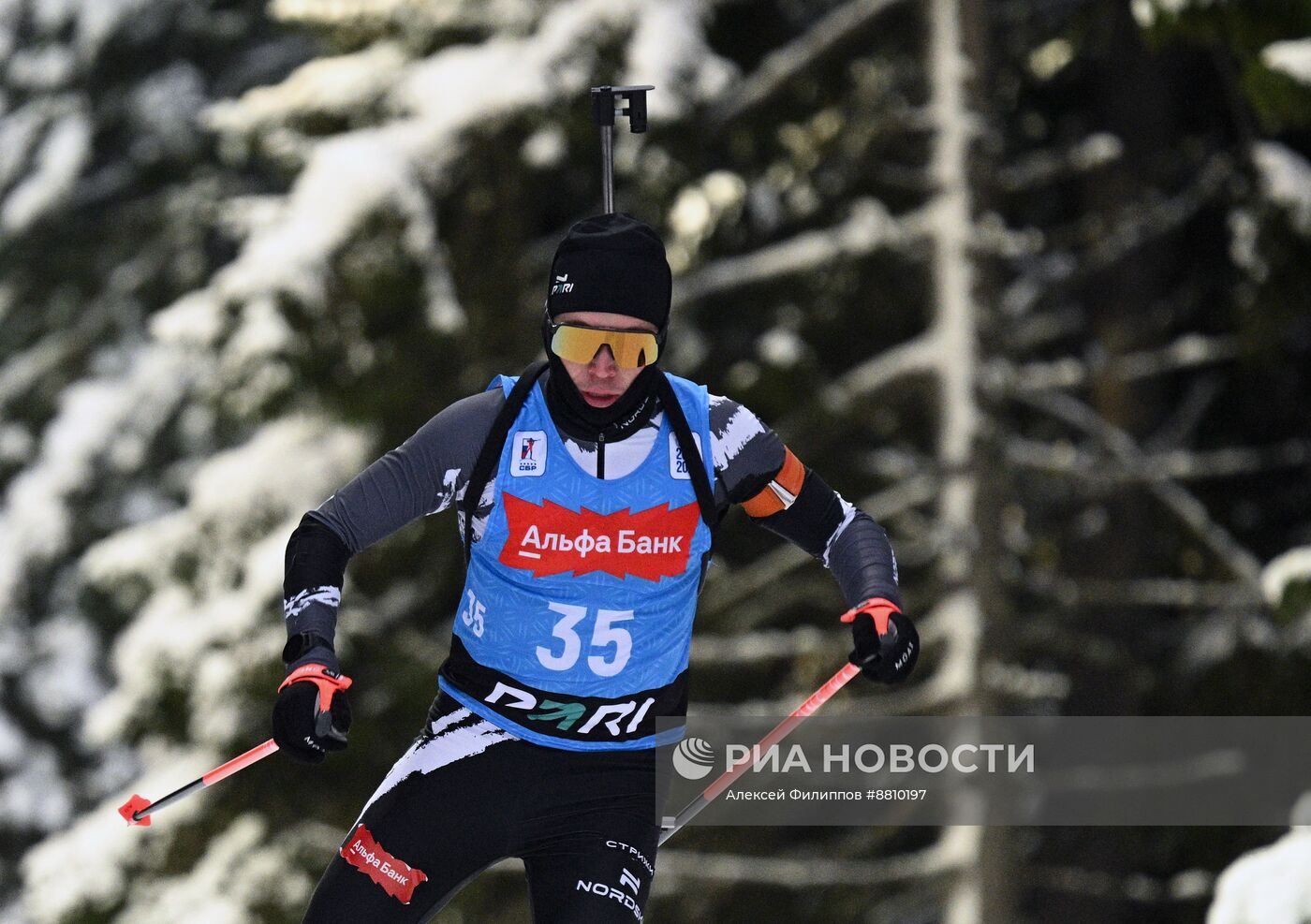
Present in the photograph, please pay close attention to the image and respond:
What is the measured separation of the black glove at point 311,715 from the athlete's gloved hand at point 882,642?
1106 millimetres

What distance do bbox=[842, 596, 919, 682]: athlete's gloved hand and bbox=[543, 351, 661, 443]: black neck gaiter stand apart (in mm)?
644

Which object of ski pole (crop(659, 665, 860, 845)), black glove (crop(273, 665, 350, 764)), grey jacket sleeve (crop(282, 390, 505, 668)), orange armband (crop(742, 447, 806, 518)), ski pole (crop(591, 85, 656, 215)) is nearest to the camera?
black glove (crop(273, 665, 350, 764))

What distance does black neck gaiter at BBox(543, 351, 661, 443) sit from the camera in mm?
4090

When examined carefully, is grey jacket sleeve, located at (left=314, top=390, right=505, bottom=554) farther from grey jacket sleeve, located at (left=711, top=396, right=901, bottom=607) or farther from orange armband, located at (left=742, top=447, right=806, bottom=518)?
orange armband, located at (left=742, top=447, right=806, bottom=518)

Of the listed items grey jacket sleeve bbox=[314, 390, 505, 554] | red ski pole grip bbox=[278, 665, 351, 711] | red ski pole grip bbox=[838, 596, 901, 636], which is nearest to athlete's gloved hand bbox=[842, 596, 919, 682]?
red ski pole grip bbox=[838, 596, 901, 636]

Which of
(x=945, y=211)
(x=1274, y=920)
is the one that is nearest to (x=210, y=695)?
(x=945, y=211)

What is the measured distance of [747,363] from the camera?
9797 millimetres

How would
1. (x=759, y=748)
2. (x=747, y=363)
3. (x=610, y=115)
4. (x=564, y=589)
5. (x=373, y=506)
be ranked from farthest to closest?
(x=747, y=363)
(x=610, y=115)
(x=759, y=748)
(x=564, y=589)
(x=373, y=506)

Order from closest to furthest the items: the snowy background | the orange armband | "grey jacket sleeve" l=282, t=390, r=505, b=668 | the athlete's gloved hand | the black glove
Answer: the black glove, "grey jacket sleeve" l=282, t=390, r=505, b=668, the athlete's gloved hand, the orange armband, the snowy background

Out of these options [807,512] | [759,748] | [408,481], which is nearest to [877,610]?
[807,512]

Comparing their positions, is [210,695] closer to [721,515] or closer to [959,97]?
[959,97]

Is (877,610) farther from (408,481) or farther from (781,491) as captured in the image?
(408,481)

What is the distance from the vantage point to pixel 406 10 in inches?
354

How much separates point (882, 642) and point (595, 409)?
816 millimetres
